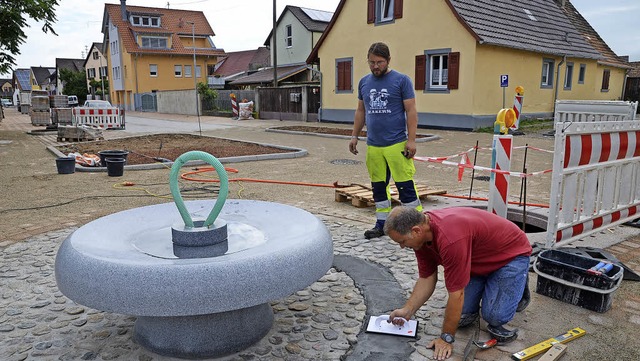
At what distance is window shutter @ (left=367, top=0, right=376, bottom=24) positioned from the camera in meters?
21.4

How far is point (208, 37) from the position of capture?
52750mm

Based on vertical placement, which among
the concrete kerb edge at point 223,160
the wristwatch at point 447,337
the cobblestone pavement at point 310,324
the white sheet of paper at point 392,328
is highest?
the concrete kerb edge at point 223,160

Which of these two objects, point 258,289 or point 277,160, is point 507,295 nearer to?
point 258,289

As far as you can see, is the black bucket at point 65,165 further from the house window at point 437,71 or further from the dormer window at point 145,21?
the dormer window at point 145,21

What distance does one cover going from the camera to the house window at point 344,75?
76.4 ft

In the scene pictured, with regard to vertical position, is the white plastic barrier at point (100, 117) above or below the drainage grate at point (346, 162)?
above

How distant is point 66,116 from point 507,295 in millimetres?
22596

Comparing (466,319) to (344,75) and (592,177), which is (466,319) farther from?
(344,75)

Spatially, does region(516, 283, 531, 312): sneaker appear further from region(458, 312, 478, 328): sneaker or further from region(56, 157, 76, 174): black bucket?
region(56, 157, 76, 174): black bucket

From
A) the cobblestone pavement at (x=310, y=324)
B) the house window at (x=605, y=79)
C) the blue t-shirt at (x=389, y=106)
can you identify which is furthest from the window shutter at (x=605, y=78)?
the blue t-shirt at (x=389, y=106)

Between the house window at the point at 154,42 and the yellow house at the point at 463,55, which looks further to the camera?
the house window at the point at 154,42

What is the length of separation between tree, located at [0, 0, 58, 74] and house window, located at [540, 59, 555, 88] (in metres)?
20.1

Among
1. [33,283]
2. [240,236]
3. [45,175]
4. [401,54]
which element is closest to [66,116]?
[45,175]

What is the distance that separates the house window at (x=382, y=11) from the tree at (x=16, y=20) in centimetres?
1270
